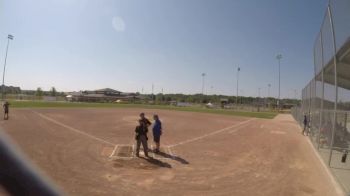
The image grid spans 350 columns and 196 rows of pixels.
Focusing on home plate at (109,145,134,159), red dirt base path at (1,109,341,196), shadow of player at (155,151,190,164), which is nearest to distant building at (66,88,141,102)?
home plate at (109,145,134,159)

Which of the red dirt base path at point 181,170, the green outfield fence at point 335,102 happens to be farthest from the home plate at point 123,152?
the green outfield fence at point 335,102

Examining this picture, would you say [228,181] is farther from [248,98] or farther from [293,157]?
[248,98]

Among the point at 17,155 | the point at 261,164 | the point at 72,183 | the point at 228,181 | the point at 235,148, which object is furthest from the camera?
the point at 235,148

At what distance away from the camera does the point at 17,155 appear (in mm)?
2340

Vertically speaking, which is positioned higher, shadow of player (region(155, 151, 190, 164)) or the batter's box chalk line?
the batter's box chalk line

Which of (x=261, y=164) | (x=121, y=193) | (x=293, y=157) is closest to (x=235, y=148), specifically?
(x=293, y=157)

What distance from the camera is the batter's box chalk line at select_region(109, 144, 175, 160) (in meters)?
10.8

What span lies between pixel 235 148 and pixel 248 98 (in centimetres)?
18613

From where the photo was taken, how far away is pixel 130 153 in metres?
11.5

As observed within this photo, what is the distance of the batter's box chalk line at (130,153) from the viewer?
1080 centimetres

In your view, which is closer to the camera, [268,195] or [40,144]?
[268,195]

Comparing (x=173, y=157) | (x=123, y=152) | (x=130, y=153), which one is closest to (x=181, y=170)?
(x=173, y=157)

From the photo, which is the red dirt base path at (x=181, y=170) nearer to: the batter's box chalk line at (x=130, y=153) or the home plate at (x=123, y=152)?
the batter's box chalk line at (x=130, y=153)

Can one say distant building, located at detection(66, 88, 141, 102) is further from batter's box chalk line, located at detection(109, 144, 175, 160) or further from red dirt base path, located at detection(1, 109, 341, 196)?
red dirt base path, located at detection(1, 109, 341, 196)
